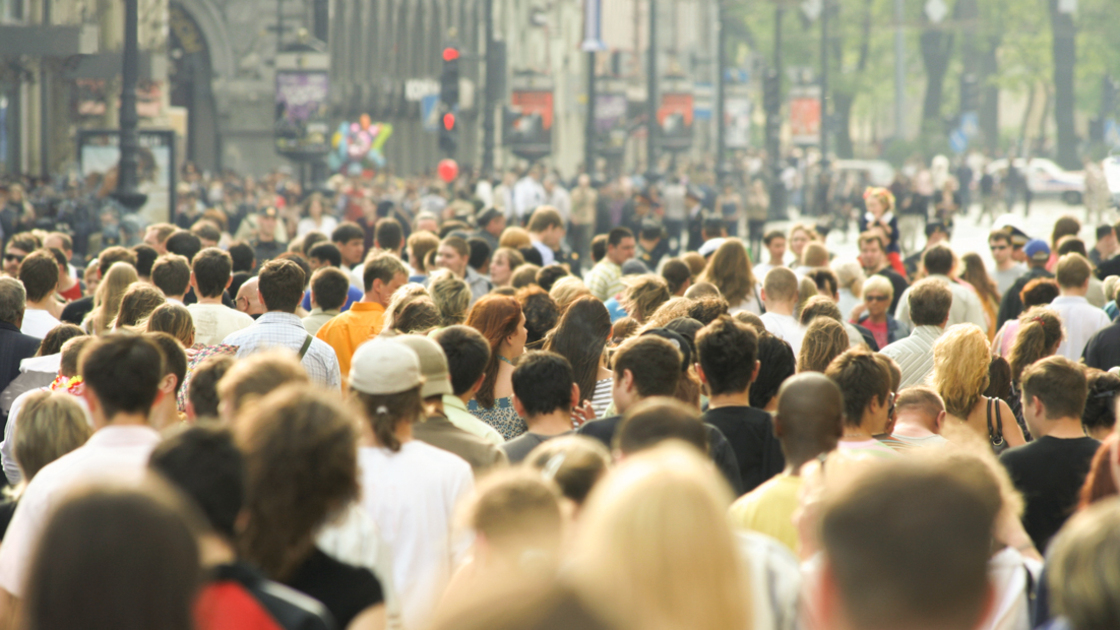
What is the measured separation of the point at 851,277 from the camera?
39.4 ft

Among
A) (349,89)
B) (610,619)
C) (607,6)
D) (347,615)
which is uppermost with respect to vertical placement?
(607,6)

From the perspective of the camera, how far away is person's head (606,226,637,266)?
12516mm

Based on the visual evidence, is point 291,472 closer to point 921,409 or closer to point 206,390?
point 206,390

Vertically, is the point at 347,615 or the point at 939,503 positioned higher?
the point at 939,503

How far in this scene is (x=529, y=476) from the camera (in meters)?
3.39

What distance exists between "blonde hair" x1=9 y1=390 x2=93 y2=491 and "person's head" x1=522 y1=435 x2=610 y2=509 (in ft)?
6.34

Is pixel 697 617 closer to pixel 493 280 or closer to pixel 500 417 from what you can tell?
pixel 500 417

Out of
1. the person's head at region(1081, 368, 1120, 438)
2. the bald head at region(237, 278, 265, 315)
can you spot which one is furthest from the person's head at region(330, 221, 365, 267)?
the person's head at region(1081, 368, 1120, 438)

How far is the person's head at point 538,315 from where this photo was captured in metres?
8.34

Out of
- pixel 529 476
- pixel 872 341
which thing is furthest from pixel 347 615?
pixel 872 341

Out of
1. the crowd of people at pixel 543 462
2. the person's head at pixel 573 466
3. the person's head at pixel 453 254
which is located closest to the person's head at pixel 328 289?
the crowd of people at pixel 543 462

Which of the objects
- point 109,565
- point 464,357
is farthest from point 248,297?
point 109,565

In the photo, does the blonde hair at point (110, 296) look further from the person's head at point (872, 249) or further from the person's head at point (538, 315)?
the person's head at point (872, 249)

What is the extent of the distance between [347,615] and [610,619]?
1701 millimetres
